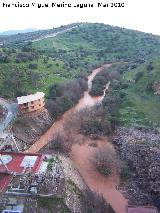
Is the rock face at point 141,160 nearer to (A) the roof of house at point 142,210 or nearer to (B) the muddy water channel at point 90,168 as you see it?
(B) the muddy water channel at point 90,168

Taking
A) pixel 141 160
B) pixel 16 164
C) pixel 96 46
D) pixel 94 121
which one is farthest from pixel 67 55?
pixel 16 164

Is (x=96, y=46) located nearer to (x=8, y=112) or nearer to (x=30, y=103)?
(x=30, y=103)

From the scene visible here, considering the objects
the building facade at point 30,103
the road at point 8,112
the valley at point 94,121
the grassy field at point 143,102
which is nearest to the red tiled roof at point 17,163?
the valley at point 94,121

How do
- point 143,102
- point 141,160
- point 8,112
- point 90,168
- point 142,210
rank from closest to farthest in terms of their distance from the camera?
point 142,210
point 90,168
point 141,160
point 8,112
point 143,102

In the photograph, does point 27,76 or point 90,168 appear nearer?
point 90,168

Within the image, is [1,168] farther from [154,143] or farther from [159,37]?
[159,37]

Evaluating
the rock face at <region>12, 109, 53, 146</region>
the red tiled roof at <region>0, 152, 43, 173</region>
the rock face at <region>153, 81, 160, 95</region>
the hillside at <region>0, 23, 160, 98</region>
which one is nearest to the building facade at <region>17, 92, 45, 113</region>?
the rock face at <region>12, 109, 53, 146</region>

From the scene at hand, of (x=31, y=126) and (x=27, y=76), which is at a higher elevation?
(x=27, y=76)
